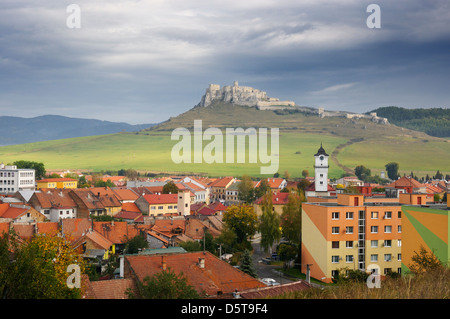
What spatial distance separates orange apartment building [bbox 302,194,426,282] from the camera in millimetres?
31562

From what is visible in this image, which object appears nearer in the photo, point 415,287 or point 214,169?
point 415,287

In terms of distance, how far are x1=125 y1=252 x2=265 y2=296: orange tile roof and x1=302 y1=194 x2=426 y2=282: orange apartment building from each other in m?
10.5

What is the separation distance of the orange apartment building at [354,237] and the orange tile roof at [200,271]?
1051cm

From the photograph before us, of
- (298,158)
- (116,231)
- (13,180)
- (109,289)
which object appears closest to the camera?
(109,289)

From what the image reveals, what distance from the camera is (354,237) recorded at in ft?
105

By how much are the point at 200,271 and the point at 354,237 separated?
13.9m

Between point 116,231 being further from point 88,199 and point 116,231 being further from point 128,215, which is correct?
point 88,199

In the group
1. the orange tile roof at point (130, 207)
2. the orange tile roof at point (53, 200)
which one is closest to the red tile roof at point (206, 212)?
the orange tile roof at point (130, 207)

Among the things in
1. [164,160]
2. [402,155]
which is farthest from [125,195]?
[402,155]

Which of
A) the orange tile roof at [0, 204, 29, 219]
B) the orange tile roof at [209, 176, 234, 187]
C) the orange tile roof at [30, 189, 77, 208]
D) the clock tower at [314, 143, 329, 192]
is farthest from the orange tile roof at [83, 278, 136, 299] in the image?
A: the orange tile roof at [209, 176, 234, 187]

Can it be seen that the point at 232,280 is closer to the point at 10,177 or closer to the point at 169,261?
the point at 169,261
